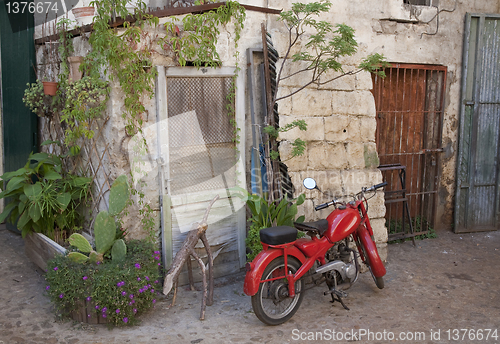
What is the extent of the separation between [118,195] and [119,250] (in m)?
0.51

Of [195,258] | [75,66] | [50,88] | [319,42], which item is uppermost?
[319,42]

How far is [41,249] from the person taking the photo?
5.03 m

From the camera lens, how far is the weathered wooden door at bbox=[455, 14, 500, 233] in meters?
6.63

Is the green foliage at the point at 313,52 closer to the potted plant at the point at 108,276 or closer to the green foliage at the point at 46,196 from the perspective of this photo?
the potted plant at the point at 108,276

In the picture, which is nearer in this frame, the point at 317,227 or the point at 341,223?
the point at 317,227

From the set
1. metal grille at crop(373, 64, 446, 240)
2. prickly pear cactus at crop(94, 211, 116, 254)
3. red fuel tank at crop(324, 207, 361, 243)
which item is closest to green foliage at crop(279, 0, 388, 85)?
metal grille at crop(373, 64, 446, 240)

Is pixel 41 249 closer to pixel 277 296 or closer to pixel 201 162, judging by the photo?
pixel 201 162

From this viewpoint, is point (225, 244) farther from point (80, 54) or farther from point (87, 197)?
point (80, 54)

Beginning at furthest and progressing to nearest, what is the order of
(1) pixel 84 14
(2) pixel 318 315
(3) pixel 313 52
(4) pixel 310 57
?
(3) pixel 313 52
(4) pixel 310 57
(1) pixel 84 14
(2) pixel 318 315

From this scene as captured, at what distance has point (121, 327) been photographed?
4.02m

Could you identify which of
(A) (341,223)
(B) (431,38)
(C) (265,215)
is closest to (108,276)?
(C) (265,215)

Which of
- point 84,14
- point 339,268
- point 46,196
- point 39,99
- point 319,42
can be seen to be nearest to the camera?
point 339,268

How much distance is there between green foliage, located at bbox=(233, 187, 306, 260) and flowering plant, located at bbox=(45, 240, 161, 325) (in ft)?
3.85

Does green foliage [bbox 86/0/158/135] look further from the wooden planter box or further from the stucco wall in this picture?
the stucco wall
